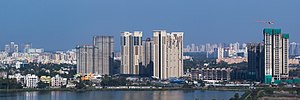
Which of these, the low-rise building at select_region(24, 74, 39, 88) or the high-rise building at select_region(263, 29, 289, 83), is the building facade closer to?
the low-rise building at select_region(24, 74, 39, 88)

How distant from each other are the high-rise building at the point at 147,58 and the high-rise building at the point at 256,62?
286 cm

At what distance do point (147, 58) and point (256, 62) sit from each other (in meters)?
3.52

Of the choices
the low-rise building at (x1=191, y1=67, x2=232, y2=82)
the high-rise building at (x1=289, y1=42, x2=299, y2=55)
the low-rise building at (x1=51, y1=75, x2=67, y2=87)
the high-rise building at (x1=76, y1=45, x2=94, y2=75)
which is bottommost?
the low-rise building at (x1=51, y1=75, x2=67, y2=87)

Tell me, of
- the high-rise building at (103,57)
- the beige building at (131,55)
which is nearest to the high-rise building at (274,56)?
the beige building at (131,55)

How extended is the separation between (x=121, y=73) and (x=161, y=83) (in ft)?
11.2

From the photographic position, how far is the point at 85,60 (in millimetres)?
22391

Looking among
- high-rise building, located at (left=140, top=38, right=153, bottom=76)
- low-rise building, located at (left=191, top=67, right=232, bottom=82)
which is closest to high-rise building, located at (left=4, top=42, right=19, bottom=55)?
high-rise building, located at (left=140, top=38, right=153, bottom=76)

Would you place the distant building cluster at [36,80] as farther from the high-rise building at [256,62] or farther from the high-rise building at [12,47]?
the high-rise building at [12,47]

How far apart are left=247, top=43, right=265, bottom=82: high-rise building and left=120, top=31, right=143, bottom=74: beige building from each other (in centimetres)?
347

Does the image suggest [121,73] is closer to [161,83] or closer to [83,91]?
[161,83]

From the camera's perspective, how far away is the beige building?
22.0 metres

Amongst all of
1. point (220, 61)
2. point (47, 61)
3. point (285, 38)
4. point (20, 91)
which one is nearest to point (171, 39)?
point (285, 38)

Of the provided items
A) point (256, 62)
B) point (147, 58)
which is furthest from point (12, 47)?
point (256, 62)

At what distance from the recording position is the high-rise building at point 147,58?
839 inches
